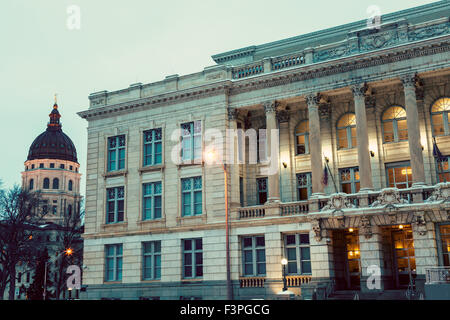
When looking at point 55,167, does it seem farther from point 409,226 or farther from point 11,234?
point 409,226

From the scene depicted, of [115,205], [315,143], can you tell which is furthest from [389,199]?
[115,205]

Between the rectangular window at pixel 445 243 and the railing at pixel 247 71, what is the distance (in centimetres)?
1681

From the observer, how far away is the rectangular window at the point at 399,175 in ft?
119

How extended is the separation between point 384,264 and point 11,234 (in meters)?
46.8

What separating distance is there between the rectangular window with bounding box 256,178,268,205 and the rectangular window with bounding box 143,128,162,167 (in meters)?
7.98

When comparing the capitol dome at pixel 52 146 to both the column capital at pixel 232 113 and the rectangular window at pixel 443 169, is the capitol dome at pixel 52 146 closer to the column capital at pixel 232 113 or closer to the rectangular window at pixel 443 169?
the column capital at pixel 232 113

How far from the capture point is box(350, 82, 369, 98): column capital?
35.8 m

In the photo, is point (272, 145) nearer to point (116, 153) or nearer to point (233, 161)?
point (233, 161)

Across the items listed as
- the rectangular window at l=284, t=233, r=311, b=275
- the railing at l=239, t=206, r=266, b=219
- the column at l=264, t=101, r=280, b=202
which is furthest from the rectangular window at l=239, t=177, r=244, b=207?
the rectangular window at l=284, t=233, r=311, b=275

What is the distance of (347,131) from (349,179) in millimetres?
3541

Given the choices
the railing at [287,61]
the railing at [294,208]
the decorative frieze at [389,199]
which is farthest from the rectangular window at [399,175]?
the railing at [287,61]

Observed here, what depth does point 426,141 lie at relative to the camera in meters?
35.8
